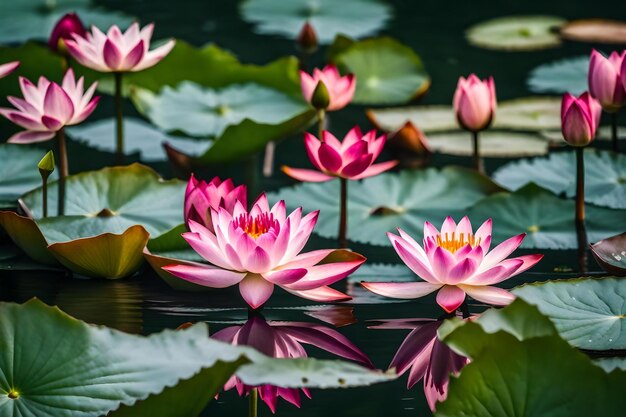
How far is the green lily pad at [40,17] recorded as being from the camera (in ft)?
10.4

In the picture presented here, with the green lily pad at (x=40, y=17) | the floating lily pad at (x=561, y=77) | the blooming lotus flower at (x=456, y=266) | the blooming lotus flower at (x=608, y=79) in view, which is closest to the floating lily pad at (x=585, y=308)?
the blooming lotus flower at (x=456, y=266)

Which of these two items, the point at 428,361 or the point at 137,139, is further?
the point at 137,139

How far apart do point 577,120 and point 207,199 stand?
0.70m

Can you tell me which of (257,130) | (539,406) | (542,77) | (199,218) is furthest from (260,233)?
(542,77)

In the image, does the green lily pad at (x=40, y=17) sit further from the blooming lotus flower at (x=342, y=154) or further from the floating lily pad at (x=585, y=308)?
the floating lily pad at (x=585, y=308)

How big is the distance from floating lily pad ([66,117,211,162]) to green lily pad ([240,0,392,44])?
3.10 feet

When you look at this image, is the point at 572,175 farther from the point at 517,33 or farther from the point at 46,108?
the point at 517,33

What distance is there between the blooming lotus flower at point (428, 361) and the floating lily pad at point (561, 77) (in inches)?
60.7

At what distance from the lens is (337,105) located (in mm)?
2121

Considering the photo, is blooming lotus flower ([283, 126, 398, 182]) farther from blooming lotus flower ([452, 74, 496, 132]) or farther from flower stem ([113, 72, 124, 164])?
flower stem ([113, 72, 124, 164])

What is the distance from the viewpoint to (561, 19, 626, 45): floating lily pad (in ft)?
10.9

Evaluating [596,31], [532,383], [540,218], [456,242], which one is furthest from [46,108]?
[596,31]

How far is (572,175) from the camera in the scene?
2156 mm

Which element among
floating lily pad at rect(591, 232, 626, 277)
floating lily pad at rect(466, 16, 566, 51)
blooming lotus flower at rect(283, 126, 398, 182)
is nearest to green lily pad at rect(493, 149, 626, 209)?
floating lily pad at rect(591, 232, 626, 277)
